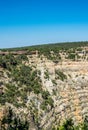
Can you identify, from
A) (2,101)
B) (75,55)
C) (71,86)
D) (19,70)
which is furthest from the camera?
(75,55)

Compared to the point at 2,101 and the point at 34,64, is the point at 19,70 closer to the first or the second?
the point at 34,64

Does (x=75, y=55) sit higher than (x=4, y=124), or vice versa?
(x=75, y=55)

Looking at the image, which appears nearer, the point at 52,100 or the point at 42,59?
the point at 52,100

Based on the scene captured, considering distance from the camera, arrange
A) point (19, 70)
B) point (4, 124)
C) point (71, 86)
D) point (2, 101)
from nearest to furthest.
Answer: point (4, 124)
point (2, 101)
point (19, 70)
point (71, 86)

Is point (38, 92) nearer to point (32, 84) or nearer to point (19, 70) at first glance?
point (32, 84)

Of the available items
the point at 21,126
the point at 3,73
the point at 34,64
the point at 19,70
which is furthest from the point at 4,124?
the point at 34,64

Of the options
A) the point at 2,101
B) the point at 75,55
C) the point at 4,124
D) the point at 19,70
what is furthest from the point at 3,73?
the point at 75,55
